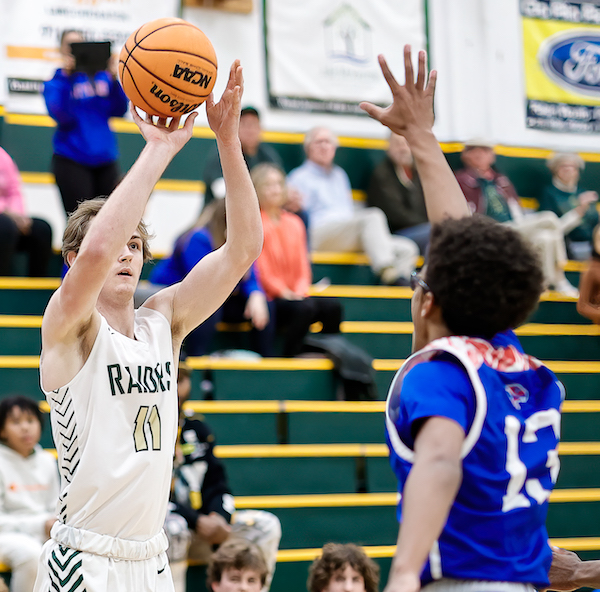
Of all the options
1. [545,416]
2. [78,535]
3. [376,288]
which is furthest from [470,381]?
[376,288]

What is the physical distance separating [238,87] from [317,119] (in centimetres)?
644

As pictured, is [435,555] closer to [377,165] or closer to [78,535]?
[78,535]

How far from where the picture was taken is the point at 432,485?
5.59 feet

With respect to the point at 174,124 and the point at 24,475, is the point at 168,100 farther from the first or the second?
the point at 24,475

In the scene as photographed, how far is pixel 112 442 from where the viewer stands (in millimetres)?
2330

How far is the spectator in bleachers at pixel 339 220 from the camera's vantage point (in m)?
7.48

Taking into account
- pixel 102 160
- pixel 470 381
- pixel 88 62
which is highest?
pixel 88 62

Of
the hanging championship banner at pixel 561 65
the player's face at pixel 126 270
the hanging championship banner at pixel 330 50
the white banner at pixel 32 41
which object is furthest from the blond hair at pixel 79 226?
the hanging championship banner at pixel 561 65

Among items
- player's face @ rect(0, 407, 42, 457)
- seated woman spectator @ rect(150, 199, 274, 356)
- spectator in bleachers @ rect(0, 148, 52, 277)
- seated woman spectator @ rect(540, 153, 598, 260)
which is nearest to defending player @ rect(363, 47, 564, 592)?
player's face @ rect(0, 407, 42, 457)

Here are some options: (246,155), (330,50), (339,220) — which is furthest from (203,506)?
(330,50)

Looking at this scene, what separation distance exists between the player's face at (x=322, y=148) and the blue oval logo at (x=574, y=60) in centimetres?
314

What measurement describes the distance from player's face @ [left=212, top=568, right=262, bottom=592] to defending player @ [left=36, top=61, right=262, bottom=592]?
5.52 feet

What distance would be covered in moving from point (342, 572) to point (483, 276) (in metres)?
2.55

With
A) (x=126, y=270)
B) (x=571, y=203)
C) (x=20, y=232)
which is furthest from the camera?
(x=571, y=203)
